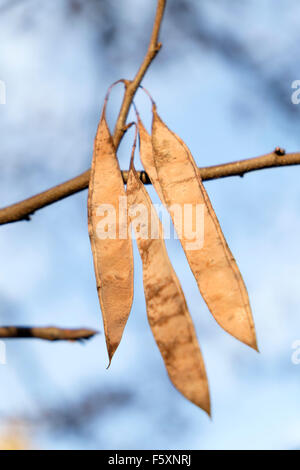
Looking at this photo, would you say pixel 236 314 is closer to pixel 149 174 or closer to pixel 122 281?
pixel 122 281

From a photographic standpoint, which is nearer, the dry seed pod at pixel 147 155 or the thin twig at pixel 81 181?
the thin twig at pixel 81 181

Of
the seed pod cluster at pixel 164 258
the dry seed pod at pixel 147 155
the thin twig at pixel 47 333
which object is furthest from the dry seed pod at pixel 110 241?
the thin twig at pixel 47 333

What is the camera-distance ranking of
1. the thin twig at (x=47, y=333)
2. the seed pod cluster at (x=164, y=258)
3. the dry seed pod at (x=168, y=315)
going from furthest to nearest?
the seed pod cluster at (x=164, y=258) < the dry seed pod at (x=168, y=315) < the thin twig at (x=47, y=333)

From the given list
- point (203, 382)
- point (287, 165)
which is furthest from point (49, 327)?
point (287, 165)

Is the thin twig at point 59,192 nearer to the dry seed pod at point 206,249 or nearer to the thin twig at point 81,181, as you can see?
the thin twig at point 81,181

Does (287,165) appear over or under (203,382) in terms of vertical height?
over

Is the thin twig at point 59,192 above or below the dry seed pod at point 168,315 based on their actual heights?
above

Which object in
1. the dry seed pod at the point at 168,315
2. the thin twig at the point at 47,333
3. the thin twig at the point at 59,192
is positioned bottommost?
the thin twig at the point at 47,333

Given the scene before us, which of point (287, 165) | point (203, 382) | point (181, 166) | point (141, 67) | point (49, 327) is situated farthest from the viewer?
point (181, 166)
